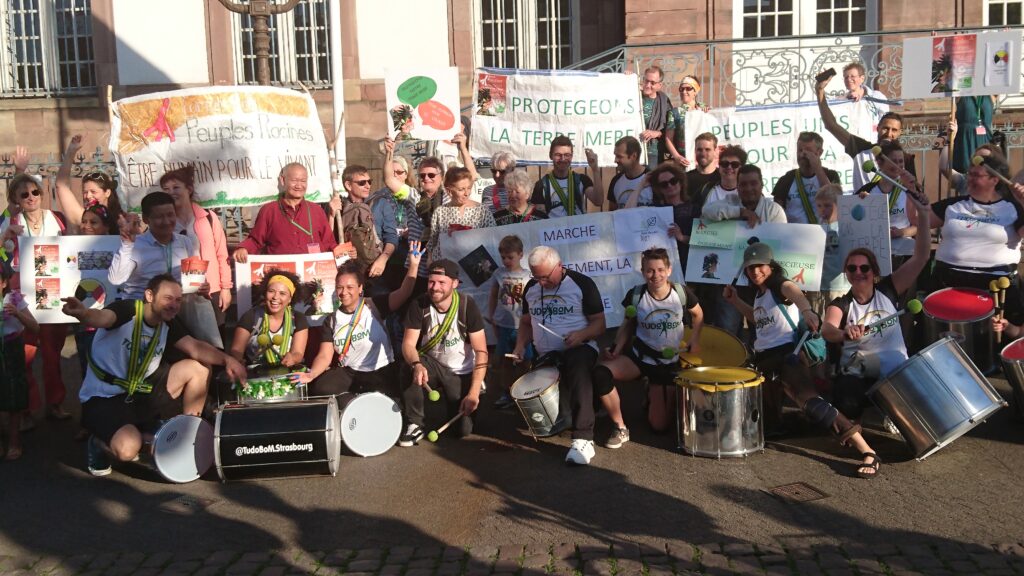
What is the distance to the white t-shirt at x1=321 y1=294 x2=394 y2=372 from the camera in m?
7.65

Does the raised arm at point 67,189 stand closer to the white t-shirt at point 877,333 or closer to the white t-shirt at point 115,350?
the white t-shirt at point 115,350

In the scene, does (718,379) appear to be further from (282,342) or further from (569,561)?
(282,342)

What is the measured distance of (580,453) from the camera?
689 cm

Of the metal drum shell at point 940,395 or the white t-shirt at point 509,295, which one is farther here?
the white t-shirt at point 509,295

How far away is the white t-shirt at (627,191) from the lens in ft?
29.1

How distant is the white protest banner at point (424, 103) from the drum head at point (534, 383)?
3543 millimetres

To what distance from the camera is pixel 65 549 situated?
5824 mm

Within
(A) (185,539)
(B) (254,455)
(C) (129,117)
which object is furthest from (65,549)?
(C) (129,117)

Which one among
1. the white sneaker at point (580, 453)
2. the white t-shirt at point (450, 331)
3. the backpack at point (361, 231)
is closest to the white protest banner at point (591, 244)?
the backpack at point (361, 231)

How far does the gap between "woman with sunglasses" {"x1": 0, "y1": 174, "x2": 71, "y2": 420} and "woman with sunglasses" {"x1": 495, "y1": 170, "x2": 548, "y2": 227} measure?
Result: 3426 mm

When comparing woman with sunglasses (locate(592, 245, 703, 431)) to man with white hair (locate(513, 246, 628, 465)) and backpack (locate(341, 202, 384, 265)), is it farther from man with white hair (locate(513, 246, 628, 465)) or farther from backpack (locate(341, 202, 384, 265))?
backpack (locate(341, 202, 384, 265))

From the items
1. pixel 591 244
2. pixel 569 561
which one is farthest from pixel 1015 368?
pixel 569 561

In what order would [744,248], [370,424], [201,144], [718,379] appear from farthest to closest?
[201,144], [744,248], [370,424], [718,379]

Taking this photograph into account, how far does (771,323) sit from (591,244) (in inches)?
76.3
